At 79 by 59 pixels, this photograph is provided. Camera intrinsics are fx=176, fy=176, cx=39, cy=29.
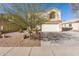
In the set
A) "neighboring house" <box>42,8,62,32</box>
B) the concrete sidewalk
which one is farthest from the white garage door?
the concrete sidewalk

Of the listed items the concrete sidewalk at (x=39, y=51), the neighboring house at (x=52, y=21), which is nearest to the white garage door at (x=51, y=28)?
the neighboring house at (x=52, y=21)

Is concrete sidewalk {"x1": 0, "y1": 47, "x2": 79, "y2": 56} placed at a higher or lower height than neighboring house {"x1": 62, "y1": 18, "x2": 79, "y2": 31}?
lower

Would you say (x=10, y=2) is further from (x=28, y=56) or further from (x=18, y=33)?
(x=28, y=56)

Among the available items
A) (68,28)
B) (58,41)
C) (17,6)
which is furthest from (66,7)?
(17,6)

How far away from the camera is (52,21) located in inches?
65.7

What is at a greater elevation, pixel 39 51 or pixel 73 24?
pixel 73 24

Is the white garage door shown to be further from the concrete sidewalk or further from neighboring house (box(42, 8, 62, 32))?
the concrete sidewalk

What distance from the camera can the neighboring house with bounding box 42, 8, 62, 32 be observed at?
65.4 inches

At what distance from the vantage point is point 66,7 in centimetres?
165

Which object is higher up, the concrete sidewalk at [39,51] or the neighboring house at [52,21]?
the neighboring house at [52,21]

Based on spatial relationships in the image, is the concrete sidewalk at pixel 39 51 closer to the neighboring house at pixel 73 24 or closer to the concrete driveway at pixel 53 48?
the concrete driveway at pixel 53 48

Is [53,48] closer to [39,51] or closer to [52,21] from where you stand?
[39,51]

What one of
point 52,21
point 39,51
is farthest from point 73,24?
point 39,51

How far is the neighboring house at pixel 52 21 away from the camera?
166cm
